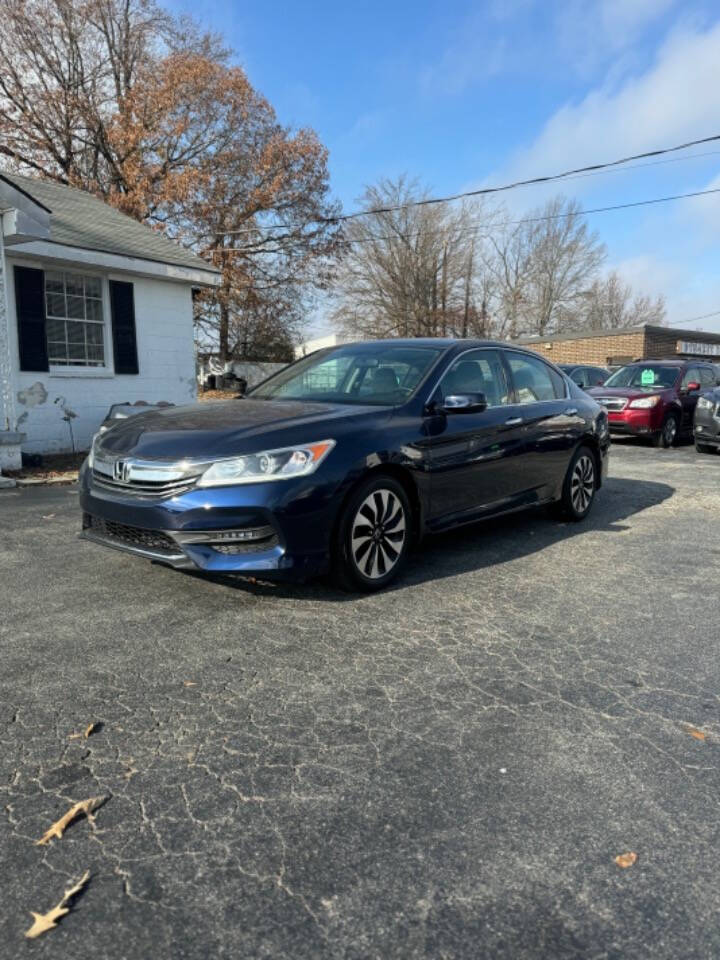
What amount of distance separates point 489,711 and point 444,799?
655 millimetres

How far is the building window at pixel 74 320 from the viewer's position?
10898mm

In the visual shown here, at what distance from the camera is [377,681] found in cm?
315

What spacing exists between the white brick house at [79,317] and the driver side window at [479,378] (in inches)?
254

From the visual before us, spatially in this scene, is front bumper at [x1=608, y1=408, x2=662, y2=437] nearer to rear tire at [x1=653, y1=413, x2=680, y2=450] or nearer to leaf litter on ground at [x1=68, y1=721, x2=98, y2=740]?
rear tire at [x1=653, y1=413, x2=680, y2=450]

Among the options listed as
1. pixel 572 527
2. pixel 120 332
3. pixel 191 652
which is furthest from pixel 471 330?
pixel 191 652

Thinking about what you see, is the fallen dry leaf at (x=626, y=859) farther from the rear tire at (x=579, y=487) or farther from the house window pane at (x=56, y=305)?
the house window pane at (x=56, y=305)

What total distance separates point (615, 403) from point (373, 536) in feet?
33.8

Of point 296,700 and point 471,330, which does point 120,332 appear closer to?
point 296,700

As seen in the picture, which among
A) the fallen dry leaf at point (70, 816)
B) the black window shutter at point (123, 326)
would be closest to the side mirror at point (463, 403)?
the fallen dry leaf at point (70, 816)

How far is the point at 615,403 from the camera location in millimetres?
13234

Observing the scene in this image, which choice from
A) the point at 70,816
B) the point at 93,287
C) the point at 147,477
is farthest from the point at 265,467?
the point at 93,287

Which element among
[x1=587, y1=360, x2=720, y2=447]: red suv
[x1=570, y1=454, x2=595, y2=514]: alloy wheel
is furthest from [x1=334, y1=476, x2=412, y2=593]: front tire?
[x1=587, y1=360, x2=720, y2=447]: red suv

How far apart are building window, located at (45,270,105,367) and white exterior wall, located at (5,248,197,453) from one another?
0.14 meters

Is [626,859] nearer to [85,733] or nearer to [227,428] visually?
[85,733]
